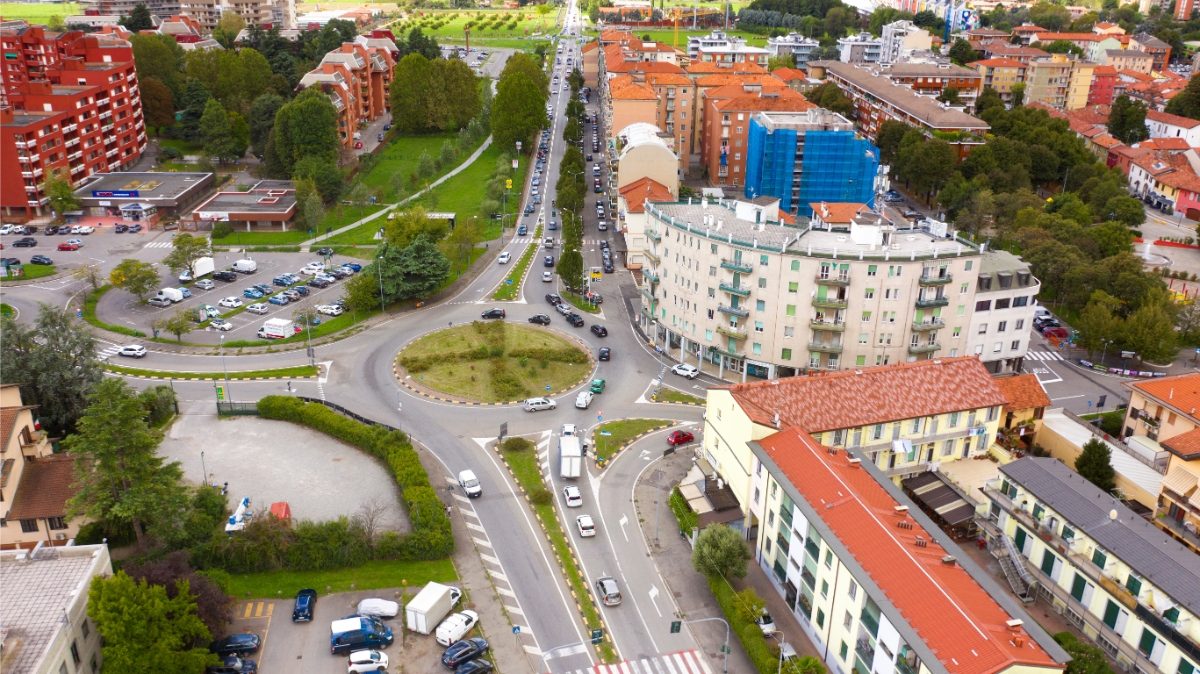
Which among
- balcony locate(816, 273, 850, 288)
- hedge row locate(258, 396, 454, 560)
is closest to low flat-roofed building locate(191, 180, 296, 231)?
hedge row locate(258, 396, 454, 560)

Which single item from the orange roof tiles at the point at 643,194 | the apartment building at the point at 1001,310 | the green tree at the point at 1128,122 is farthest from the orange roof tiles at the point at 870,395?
the green tree at the point at 1128,122

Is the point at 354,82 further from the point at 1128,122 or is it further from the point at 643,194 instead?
the point at 1128,122

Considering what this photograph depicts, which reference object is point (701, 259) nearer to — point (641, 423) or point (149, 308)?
point (641, 423)

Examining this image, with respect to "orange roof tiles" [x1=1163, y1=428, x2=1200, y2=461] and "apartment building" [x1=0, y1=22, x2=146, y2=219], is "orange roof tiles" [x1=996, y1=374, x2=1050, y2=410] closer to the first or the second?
"orange roof tiles" [x1=1163, y1=428, x2=1200, y2=461]

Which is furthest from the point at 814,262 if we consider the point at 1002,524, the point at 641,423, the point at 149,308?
the point at 149,308

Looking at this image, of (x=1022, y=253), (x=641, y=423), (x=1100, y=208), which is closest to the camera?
(x=641, y=423)

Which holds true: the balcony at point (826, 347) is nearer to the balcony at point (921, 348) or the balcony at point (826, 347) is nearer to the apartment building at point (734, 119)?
→ the balcony at point (921, 348)
